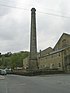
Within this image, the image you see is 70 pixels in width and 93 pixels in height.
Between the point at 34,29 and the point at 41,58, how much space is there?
35.2 m

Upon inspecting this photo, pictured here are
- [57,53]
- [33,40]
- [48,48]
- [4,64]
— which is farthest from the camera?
[4,64]

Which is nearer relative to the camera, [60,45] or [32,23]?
[32,23]

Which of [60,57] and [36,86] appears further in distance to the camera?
[60,57]

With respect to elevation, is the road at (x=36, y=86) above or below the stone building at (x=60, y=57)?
below

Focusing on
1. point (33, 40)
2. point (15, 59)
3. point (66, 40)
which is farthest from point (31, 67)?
point (15, 59)

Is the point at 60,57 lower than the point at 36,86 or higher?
higher

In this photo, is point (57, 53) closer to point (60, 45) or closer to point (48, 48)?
point (60, 45)

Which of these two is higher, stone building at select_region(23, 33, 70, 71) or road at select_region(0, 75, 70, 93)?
stone building at select_region(23, 33, 70, 71)

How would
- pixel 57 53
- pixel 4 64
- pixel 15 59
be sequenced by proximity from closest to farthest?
1. pixel 57 53
2. pixel 15 59
3. pixel 4 64

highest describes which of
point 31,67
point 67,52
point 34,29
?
point 34,29

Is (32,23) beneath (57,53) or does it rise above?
above

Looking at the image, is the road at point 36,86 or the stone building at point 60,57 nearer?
the road at point 36,86

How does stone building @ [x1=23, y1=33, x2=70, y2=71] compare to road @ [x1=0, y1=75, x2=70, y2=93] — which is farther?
stone building @ [x1=23, y1=33, x2=70, y2=71]

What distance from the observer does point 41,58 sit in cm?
9900
